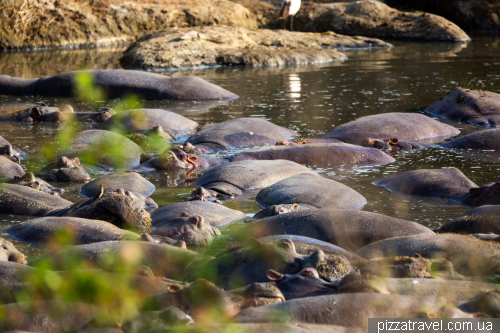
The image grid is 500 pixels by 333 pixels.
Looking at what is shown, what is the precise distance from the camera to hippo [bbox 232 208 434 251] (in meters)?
4.31

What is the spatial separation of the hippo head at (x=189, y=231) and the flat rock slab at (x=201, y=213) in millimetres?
345

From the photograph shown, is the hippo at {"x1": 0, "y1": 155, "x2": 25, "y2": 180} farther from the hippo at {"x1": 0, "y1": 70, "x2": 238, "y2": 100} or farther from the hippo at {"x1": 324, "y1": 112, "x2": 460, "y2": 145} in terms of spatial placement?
the hippo at {"x1": 0, "y1": 70, "x2": 238, "y2": 100}

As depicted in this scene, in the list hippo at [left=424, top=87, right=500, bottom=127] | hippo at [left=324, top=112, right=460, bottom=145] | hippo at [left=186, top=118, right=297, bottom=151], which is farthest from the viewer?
hippo at [left=424, top=87, right=500, bottom=127]

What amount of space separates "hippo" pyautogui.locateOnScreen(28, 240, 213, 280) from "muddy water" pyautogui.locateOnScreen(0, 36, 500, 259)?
0.74 m

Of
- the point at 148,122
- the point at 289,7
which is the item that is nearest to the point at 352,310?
the point at 148,122

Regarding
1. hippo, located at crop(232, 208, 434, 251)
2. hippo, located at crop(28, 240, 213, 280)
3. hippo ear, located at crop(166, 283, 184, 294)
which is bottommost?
hippo, located at crop(232, 208, 434, 251)

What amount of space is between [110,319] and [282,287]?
82 cm

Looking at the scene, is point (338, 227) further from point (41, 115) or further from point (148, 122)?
point (41, 115)

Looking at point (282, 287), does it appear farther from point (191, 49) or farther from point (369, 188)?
point (191, 49)

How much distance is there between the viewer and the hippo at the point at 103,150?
6961 millimetres

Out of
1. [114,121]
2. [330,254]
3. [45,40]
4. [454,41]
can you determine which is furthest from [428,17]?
[330,254]

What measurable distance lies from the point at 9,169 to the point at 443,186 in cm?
393

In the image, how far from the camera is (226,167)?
6.32 metres

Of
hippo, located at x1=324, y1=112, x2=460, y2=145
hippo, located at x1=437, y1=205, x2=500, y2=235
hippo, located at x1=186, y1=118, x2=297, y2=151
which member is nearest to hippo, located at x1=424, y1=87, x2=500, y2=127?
hippo, located at x1=324, y1=112, x2=460, y2=145
